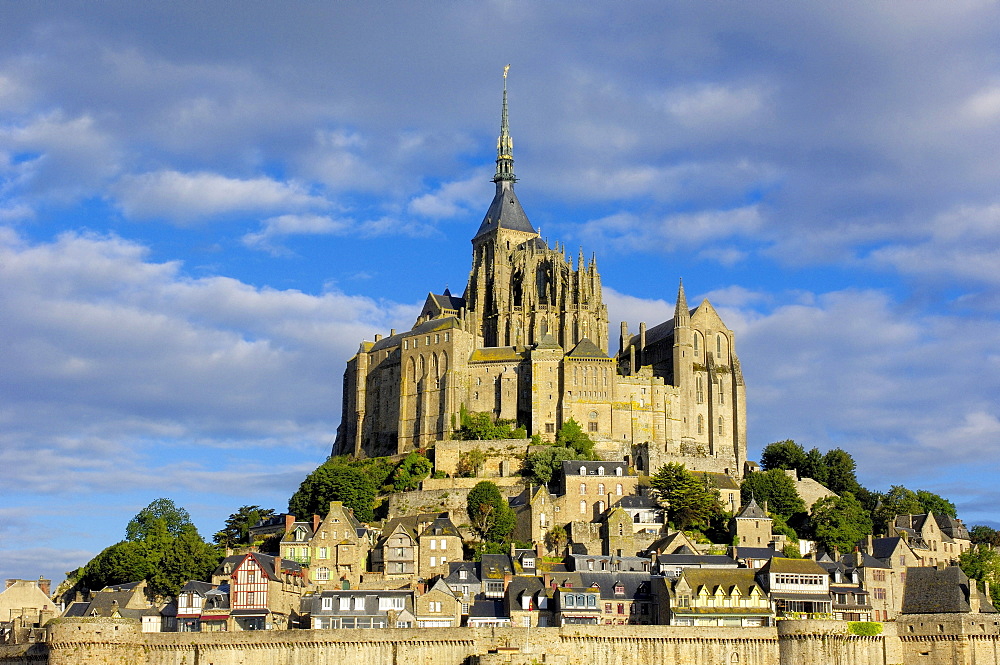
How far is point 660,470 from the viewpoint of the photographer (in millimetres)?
97062

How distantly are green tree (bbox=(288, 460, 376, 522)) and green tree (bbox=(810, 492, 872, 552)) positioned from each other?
3049cm

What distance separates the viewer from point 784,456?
108188 millimetres

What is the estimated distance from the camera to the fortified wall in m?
70.7

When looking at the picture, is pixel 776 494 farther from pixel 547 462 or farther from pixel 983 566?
pixel 547 462

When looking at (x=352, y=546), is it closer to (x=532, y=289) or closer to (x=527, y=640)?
(x=527, y=640)

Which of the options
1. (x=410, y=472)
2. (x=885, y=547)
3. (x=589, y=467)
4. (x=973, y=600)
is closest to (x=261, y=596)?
(x=589, y=467)

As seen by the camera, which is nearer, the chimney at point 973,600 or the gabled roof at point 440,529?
the chimney at point 973,600

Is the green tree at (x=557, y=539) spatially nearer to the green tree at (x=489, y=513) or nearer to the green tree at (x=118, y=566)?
the green tree at (x=489, y=513)

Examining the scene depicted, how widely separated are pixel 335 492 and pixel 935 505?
43.8 meters

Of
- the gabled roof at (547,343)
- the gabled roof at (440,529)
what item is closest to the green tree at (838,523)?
the gabled roof at (547,343)

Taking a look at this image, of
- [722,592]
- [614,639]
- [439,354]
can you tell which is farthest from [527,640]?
[439,354]

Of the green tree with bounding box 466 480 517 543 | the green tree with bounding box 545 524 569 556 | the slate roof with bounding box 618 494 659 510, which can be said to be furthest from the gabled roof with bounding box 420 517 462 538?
the slate roof with bounding box 618 494 659 510

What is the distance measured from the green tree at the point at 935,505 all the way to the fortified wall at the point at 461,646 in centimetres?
3254

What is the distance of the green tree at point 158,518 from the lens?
336 feet
